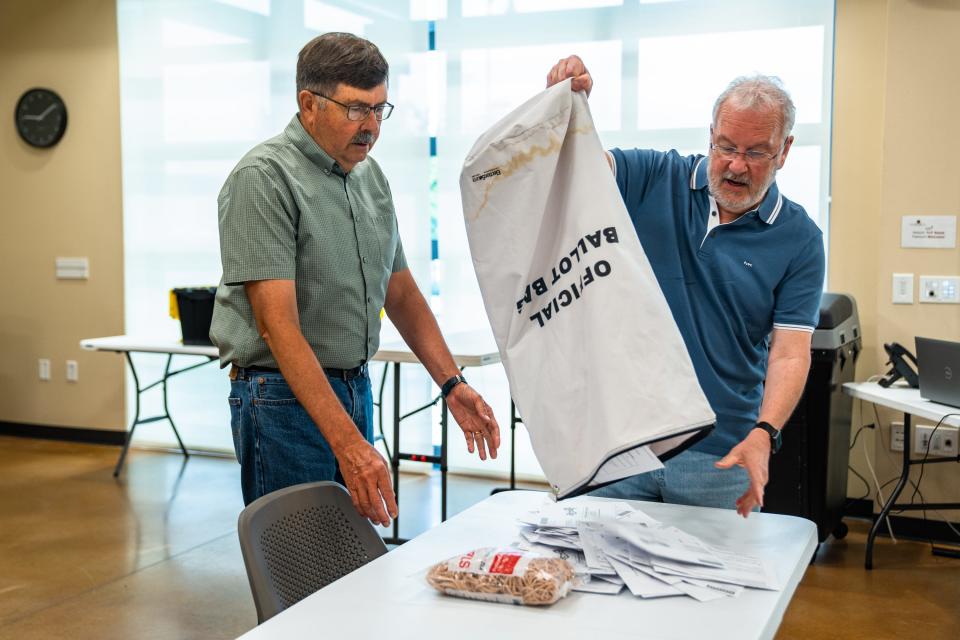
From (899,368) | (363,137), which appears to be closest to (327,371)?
(363,137)

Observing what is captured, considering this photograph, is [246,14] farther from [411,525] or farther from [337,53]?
[337,53]

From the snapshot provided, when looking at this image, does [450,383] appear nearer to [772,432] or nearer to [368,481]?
[368,481]

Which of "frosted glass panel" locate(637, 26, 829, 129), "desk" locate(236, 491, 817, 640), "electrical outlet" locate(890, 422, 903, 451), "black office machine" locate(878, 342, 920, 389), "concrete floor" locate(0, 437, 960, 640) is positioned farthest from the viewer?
"frosted glass panel" locate(637, 26, 829, 129)

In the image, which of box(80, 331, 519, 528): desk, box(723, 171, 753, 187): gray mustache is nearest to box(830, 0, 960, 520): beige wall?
box(80, 331, 519, 528): desk

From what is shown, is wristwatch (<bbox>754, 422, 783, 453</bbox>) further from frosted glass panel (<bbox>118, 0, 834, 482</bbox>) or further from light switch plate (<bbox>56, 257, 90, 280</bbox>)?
light switch plate (<bbox>56, 257, 90, 280</bbox>)

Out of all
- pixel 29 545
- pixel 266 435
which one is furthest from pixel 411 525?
pixel 266 435

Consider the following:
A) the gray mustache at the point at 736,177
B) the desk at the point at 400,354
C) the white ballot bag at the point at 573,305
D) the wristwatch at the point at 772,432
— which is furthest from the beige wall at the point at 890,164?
the white ballot bag at the point at 573,305

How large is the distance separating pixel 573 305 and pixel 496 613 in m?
0.48

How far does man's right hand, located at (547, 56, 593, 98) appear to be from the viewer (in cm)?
161

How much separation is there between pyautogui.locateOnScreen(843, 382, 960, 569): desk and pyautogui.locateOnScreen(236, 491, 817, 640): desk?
85.0 inches

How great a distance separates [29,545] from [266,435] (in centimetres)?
268

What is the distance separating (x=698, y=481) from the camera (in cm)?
187

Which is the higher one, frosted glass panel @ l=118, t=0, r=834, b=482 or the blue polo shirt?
frosted glass panel @ l=118, t=0, r=834, b=482

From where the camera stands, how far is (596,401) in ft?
4.71
